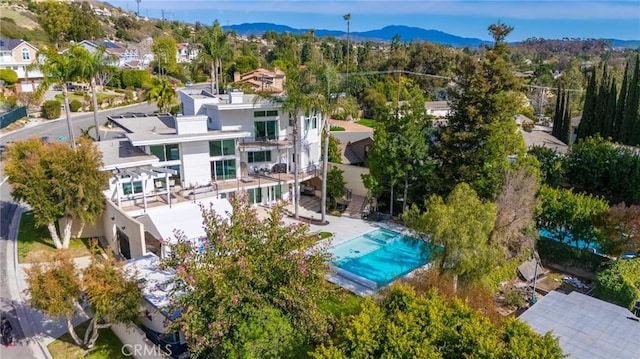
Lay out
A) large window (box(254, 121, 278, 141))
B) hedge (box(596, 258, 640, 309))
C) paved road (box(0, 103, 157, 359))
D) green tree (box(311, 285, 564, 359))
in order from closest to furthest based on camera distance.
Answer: green tree (box(311, 285, 564, 359))
paved road (box(0, 103, 157, 359))
hedge (box(596, 258, 640, 309))
large window (box(254, 121, 278, 141))

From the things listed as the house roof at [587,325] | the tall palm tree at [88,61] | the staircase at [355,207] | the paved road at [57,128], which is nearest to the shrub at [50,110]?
the paved road at [57,128]

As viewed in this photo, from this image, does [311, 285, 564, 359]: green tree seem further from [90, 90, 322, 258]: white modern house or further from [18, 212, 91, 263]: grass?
[18, 212, 91, 263]: grass

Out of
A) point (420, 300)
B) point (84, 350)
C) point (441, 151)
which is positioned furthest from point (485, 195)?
point (84, 350)

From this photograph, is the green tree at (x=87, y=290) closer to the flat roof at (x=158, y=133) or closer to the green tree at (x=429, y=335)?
the green tree at (x=429, y=335)

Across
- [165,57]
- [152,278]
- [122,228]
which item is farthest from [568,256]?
[165,57]

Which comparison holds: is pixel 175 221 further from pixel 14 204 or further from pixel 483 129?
pixel 483 129

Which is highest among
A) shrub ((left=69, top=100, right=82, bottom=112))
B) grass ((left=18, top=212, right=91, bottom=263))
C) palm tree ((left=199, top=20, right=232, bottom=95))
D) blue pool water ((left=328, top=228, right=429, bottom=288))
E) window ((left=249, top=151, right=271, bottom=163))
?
palm tree ((left=199, top=20, right=232, bottom=95))

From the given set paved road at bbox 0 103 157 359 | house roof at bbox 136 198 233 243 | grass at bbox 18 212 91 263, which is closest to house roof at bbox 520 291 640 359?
house roof at bbox 136 198 233 243
